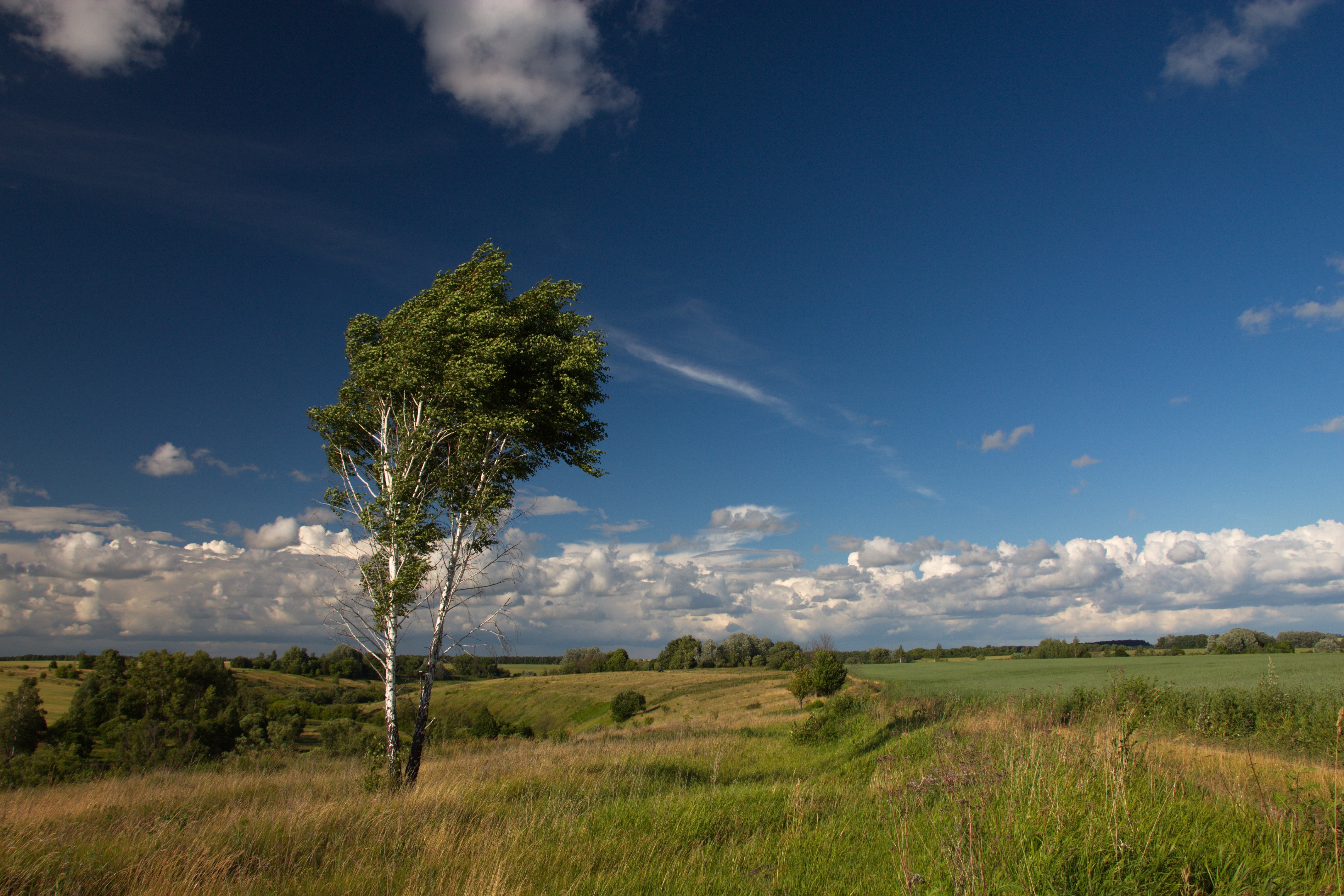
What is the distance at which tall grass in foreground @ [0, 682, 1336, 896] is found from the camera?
4543 millimetres

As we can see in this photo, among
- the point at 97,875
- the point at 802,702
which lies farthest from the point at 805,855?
the point at 802,702

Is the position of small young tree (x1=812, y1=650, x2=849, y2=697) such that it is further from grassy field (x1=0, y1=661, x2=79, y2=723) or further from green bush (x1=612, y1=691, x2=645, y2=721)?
grassy field (x1=0, y1=661, x2=79, y2=723)

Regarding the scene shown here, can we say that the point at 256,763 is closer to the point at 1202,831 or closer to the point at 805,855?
the point at 805,855

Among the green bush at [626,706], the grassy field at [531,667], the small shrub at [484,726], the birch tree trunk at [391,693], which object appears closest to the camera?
the birch tree trunk at [391,693]

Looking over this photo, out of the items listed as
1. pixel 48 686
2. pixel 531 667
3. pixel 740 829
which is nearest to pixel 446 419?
pixel 740 829

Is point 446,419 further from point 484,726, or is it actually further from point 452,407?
point 484,726

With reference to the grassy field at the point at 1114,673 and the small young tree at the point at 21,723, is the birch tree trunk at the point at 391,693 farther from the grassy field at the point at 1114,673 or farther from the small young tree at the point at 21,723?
the small young tree at the point at 21,723

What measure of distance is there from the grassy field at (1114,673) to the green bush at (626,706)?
24042 mm

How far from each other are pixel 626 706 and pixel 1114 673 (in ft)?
172

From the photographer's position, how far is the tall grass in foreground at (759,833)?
4.54m

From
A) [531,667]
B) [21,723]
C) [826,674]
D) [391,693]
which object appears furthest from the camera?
[531,667]

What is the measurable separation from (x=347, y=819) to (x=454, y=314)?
31.9ft

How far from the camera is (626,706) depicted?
63.6m

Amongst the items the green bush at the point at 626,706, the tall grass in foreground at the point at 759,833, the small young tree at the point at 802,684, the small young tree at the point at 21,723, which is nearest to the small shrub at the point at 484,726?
the green bush at the point at 626,706
